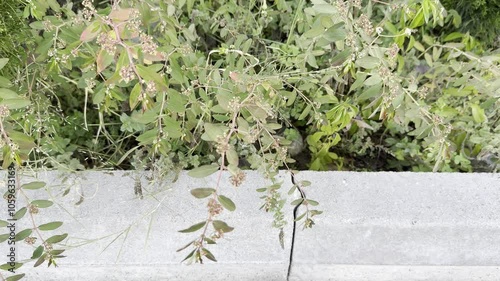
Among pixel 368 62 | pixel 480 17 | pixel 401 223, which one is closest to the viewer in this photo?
pixel 368 62

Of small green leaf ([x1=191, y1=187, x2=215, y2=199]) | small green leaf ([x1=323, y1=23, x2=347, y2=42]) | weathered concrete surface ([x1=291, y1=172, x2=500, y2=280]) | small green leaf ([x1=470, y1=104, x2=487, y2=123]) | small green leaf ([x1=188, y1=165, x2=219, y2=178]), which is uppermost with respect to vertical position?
small green leaf ([x1=323, y1=23, x2=347, y2=42])

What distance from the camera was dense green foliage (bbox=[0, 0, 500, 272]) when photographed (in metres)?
1.01

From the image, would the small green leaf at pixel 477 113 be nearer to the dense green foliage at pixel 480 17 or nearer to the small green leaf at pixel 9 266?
the dense green foliage at pixel 480 17

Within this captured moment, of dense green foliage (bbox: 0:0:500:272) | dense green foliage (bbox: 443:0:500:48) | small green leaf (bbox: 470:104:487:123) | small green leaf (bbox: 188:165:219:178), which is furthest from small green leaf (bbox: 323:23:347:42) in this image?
dense green foliage (bbox: 443:0:500:48)

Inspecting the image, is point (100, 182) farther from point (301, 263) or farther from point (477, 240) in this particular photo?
point (477, 240)

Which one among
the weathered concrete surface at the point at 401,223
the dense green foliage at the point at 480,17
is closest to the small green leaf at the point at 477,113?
the weathered concrete surface at the point at 401,223

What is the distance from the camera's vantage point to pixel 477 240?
4.59 ft

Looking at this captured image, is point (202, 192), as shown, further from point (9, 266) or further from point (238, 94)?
point (9, 266)

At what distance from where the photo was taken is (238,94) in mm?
1202


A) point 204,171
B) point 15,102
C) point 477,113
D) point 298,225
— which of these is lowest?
point 298,225

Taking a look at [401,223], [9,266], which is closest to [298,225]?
[401,223]

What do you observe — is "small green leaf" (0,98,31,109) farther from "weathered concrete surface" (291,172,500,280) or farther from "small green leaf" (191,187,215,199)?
"weathered concrete surface" (291,172,500,280)

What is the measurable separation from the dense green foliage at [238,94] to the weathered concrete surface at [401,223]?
3.7 inches

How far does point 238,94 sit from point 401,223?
59 centimetres
